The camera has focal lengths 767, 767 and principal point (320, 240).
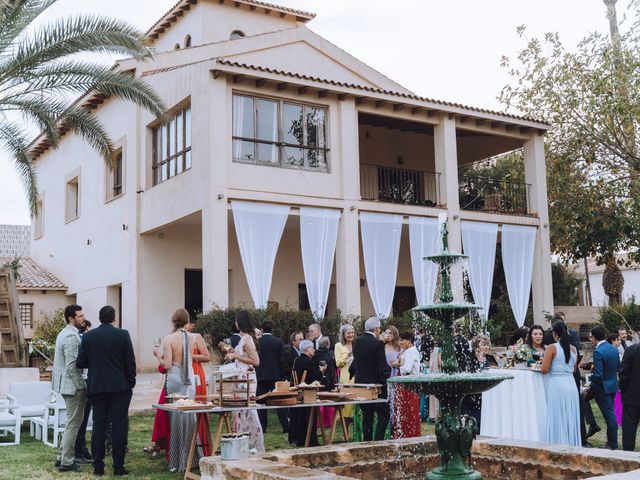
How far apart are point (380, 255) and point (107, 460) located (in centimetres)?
1007

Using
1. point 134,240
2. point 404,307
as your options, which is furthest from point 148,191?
point 404,307

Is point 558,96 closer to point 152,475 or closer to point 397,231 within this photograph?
point 397,231

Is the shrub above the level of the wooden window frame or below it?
below

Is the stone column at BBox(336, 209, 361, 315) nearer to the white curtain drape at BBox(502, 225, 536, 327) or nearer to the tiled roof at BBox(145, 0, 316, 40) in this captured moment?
the white curtain drape at BBox(502, 225, 536, 327)

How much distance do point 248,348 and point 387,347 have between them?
2569 mm

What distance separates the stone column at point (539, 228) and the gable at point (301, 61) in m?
4.83

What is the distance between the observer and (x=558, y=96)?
2308cm

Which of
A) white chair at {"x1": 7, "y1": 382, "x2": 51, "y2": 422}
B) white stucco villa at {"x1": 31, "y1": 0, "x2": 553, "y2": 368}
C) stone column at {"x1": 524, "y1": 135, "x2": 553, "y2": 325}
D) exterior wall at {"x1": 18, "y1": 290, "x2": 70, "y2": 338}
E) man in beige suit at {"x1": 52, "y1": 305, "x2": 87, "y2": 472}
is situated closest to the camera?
man in beige suit at {"x1": 52, "y1": 305, "x2": 87, "y2": 472}

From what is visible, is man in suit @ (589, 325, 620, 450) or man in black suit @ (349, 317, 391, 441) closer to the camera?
man in black suit @ (349, 317, 391, 441)

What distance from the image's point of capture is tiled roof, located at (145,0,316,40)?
22828mm

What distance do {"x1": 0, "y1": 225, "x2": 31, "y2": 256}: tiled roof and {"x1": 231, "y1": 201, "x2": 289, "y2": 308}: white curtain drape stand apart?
2152 cm

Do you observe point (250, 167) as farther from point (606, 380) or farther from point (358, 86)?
point (606, 380)

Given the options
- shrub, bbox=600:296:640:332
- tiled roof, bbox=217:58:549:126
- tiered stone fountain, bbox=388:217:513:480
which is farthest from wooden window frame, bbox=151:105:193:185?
shrub, bbox=600:296:640:332

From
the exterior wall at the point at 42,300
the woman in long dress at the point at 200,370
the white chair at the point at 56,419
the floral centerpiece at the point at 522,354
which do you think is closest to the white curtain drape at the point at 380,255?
the floral centerpiece at the point at 522,354
